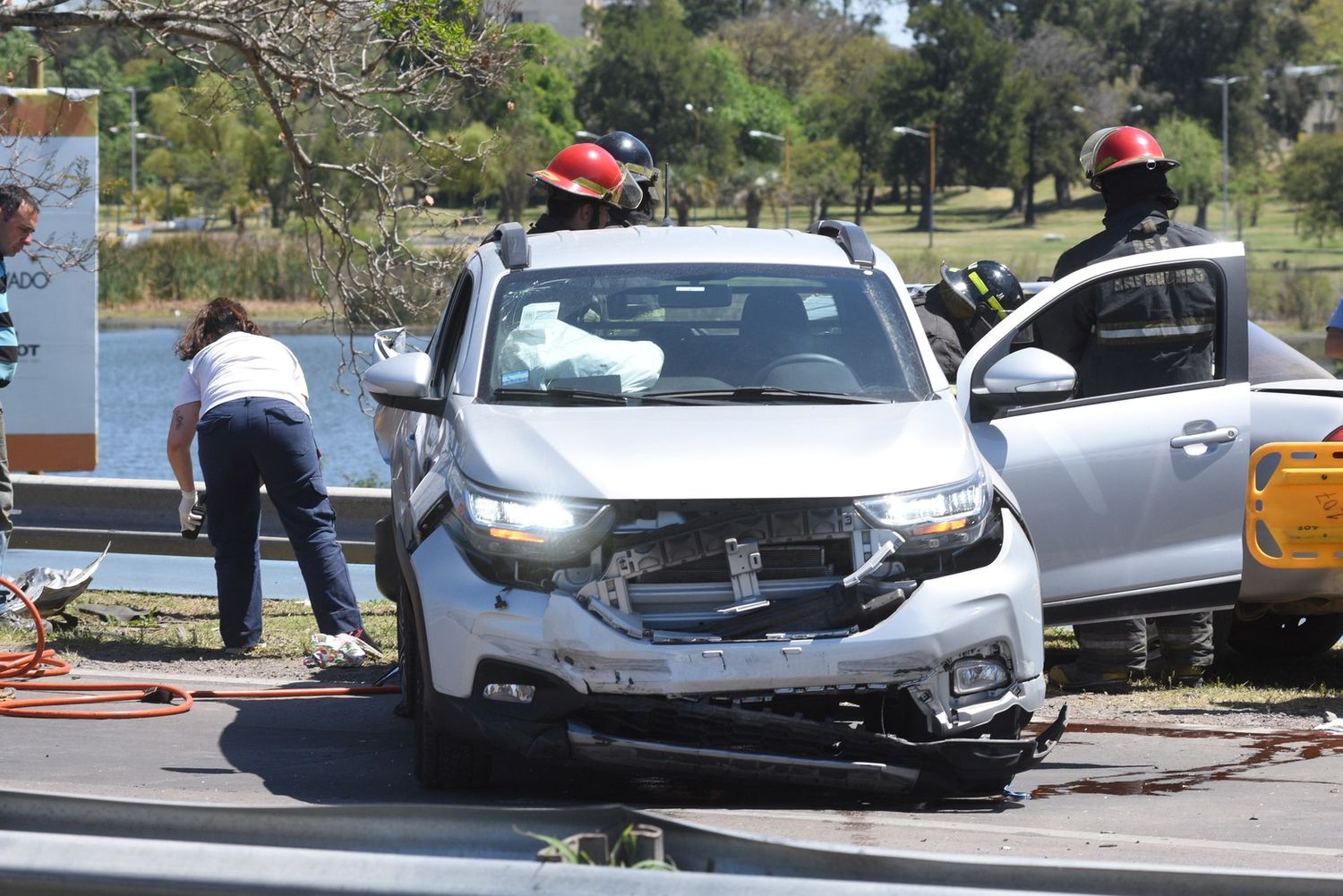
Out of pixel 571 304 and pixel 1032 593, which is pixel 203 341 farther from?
pixel 1032 593

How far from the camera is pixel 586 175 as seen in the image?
27.5 ft

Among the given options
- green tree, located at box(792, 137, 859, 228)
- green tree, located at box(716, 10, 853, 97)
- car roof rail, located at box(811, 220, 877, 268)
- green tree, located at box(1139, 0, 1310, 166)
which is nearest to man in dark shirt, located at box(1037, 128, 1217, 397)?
car roof rail, located at box(811, 220, 877, 268)

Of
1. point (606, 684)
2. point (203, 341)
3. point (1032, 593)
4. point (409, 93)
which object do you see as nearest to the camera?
point (606, 684)

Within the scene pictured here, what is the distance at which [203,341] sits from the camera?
834 cm

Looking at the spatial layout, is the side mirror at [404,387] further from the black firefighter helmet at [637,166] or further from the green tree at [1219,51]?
the green tree at [1219,51]

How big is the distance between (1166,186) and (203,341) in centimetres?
432

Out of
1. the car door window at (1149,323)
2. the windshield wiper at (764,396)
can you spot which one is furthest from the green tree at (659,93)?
the windshield wiper at (764,396)

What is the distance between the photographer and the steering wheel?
584 centimetres

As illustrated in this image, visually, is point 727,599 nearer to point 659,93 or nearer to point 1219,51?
point 659,93

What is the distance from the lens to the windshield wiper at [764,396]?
18.5 ft

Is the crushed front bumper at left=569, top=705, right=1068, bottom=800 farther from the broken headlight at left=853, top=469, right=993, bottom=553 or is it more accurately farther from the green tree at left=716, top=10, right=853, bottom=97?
the green tree at left=716, top=10, right=853, bottom=97

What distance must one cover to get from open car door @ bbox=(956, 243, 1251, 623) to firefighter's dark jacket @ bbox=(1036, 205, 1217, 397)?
18 cm

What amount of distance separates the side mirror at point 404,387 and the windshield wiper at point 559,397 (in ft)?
0.83

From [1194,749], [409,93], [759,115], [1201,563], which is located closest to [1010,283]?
[1201,563]
